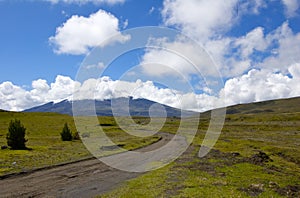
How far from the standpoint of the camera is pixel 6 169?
4006cm

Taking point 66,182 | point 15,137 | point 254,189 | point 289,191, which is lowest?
point 289,191

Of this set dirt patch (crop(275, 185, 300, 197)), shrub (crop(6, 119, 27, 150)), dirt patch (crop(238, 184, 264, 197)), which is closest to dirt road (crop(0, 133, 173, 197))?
dirt patch (crop(238, 184, 264, 197))

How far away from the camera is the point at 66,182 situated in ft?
106

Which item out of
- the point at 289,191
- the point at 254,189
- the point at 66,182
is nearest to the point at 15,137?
the point at 66,182

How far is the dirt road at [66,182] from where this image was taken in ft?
90.4

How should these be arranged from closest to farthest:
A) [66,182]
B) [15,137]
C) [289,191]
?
[289,191] < [66,182] < [15,137]

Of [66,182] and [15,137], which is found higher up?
[15,137]

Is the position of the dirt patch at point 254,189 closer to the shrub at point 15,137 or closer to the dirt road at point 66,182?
the dirt road at point 66,182

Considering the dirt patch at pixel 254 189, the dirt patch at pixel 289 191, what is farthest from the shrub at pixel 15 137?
the dirt patch at pixel 289 191

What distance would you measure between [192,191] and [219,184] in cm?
443

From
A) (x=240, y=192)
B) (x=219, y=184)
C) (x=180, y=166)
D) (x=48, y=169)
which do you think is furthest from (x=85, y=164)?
(x=240, y=192)

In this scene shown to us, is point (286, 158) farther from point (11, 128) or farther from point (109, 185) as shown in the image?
point (11, 128)

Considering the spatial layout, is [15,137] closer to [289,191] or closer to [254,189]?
[254,189]

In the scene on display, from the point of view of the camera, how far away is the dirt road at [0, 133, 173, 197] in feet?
90.4
